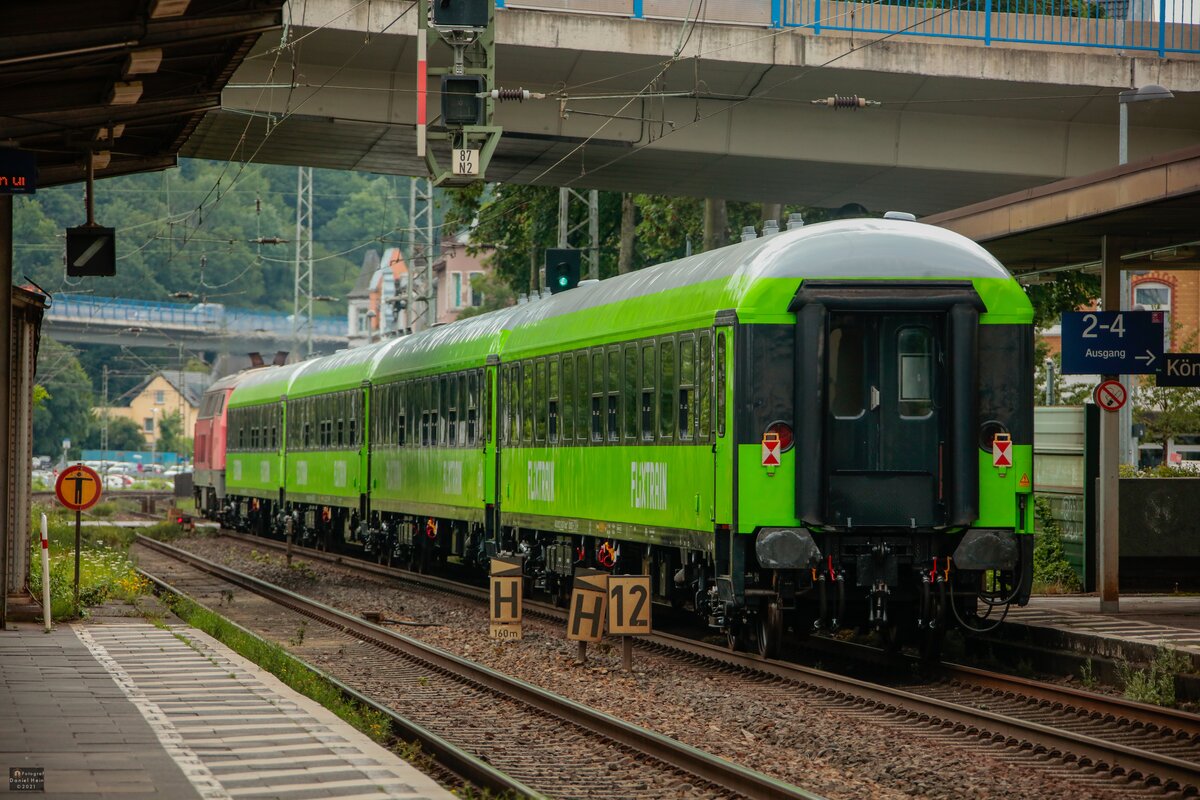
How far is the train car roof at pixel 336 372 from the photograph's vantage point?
32688mm

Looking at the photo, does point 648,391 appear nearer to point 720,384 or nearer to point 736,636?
point 720,384

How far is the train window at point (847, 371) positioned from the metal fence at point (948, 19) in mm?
9886

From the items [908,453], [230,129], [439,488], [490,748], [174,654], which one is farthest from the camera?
[439,488]

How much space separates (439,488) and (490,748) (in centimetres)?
1524

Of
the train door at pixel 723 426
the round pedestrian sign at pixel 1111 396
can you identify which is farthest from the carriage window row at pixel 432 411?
the train door at pixel 723 426

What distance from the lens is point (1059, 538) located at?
20703mm

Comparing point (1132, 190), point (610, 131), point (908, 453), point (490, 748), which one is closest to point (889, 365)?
point (908, 453)

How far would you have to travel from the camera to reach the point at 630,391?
1728cm

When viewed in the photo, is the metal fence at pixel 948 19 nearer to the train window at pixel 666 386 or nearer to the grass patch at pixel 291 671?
the train window at pixel 666 386

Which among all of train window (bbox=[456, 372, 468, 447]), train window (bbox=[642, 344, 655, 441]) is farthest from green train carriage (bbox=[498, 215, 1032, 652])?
train window (bbox=[456, 372, 468, 447])

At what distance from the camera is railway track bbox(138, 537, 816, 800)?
381 inches

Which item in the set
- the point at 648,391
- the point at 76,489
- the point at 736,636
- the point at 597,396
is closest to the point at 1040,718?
the point at 736,636

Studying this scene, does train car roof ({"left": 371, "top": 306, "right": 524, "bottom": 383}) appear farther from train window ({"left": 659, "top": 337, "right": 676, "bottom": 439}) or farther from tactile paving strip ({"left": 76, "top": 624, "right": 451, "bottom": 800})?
tactile paving strip ({"left": 76, "top": 624, "right": 451, "bottom": 800})

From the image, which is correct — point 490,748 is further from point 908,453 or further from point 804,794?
point 908,453
